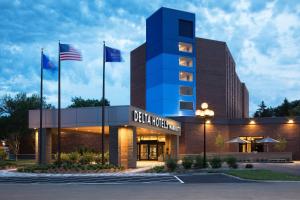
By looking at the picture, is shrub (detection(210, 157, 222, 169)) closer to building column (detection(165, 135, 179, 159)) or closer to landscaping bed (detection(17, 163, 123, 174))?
landscaping bed (detection(17, 163, 123, 174))

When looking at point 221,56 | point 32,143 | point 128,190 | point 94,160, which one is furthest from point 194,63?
point 128,190

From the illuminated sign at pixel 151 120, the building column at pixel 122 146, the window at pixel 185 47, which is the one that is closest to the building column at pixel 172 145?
the illuminated sign at pixel 151 120

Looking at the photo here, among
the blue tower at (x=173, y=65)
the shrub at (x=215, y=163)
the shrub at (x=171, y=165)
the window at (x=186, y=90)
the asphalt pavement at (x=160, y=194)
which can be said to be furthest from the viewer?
the window at (x=186, y=90)

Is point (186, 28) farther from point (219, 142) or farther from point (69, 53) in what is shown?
point (69, 53)

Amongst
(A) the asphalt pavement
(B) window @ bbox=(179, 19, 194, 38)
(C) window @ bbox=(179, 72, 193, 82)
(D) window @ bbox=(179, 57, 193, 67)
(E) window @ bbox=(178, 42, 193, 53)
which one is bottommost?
(A) the asphalt pavement

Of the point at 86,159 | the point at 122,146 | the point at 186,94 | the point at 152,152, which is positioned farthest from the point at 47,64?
the point at 186,94

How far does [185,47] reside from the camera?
7438 cm

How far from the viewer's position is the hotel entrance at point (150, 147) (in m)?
60.3

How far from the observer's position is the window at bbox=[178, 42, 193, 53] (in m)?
74.1

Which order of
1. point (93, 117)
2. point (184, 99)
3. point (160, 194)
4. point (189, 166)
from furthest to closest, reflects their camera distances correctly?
1. point (184, 99)
2. point (93, 117)
3. point (189, 166)
4. point (160, 194)

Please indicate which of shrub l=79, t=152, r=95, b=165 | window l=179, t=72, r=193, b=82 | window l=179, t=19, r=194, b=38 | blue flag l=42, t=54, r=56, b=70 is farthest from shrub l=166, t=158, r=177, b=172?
window l=179, t=19, r=194, b=38

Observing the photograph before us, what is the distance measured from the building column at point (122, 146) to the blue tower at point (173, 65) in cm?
3338

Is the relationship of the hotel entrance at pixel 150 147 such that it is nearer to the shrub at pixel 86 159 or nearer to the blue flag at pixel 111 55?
the shrub at pixel 86 159

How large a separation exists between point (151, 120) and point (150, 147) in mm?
16997
